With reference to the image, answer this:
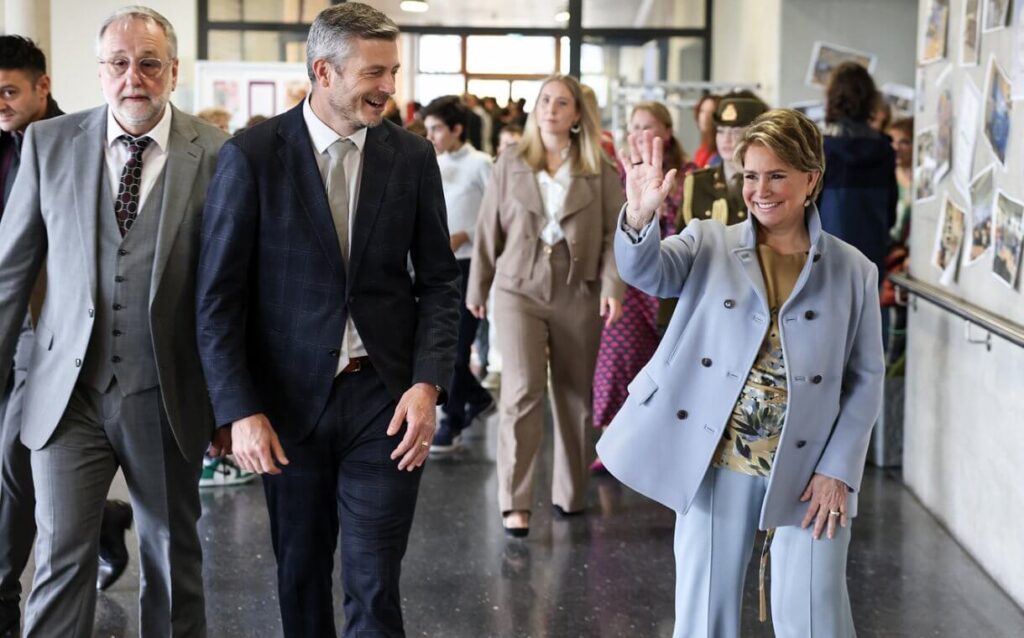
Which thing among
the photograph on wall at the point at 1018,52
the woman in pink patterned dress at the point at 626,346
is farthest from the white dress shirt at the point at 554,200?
the photograph on wall at the point at 1018,52

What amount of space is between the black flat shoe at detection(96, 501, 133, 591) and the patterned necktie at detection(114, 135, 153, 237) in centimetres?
159

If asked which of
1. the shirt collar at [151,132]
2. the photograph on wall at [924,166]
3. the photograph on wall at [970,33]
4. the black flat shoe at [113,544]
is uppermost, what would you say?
the photograph on wall at [970,33]

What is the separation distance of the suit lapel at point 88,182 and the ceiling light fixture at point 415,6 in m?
10.9

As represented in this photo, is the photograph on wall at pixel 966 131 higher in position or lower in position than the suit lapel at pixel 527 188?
higher

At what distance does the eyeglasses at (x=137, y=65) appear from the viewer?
319cm

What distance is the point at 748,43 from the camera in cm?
1127

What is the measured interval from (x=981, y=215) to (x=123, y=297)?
310 cm

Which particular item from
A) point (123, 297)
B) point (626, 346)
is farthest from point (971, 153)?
point (123, 297)

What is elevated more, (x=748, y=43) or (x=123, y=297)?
(x=748, y=43)

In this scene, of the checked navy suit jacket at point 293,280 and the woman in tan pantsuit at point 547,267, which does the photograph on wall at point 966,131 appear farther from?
the checked navy suit jacket at point 293,280

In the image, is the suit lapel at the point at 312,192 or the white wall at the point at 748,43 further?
the white wall at the point at 748,43

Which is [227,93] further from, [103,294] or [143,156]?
[103,294]

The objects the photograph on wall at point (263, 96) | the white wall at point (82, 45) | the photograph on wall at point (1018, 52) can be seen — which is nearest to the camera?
the photograph on wall at point (1018, 52)

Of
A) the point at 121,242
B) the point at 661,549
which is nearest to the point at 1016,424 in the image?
the point at 661,549
